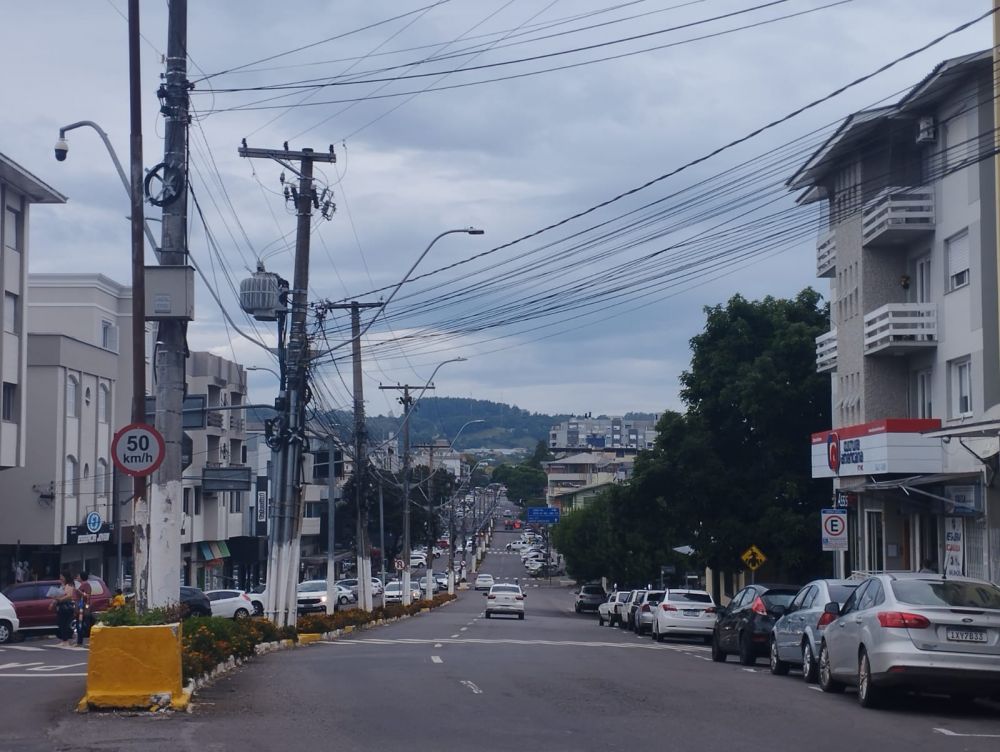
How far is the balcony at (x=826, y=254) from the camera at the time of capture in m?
38.6

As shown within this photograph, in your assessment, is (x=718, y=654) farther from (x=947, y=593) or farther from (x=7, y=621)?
(x=7, y=621)

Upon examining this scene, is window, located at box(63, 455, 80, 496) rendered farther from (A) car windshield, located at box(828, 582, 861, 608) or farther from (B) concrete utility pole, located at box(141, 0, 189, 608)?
(A) car windshield, located at box(828, 582, 861, 608)

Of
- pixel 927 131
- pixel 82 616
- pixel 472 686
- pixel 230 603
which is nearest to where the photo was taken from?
pixel 472 686

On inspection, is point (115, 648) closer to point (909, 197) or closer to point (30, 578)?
point (909, 197)

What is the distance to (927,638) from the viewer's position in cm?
1399

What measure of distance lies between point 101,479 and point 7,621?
2412cm

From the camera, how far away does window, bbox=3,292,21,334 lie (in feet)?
144

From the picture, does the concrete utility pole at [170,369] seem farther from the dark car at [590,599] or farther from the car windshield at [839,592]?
the dark car at [590,599]

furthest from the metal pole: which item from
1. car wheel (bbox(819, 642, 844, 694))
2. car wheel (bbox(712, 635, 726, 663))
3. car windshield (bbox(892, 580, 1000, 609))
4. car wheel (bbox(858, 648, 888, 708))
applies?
car wheel (bbox(712, 635, 726, 663))

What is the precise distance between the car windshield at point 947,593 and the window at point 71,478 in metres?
42.7

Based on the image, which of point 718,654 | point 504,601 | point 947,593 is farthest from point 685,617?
point 947,593

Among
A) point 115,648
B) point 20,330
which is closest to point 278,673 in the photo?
point 115,648

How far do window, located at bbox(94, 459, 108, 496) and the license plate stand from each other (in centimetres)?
4616

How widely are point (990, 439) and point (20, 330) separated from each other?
104 feet
